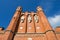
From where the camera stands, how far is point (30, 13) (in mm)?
26594

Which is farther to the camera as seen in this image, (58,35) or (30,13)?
(30,13)

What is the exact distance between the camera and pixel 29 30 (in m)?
20.8

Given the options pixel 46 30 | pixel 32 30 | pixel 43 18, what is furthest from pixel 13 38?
pixel 43 18

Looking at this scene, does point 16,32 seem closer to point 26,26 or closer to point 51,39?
point 26,26

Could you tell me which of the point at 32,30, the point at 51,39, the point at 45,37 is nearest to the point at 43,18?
the point at 32,30

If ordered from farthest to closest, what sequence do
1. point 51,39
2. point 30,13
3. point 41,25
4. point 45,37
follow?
point 30,13, point 41,25, point 45,37, point 51,39

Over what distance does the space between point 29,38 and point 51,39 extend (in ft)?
11.5

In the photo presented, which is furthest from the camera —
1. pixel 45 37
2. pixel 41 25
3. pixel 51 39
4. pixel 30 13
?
pixel 30 13

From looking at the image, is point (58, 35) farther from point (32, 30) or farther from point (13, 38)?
point (13, 38)

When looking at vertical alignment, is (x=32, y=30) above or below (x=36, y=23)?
below

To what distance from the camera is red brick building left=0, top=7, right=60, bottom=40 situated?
60.7 feet

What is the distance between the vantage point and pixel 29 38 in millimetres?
18703

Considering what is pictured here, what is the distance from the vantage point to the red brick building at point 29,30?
60.7 ft

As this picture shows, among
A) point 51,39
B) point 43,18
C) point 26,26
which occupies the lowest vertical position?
point 51,39
